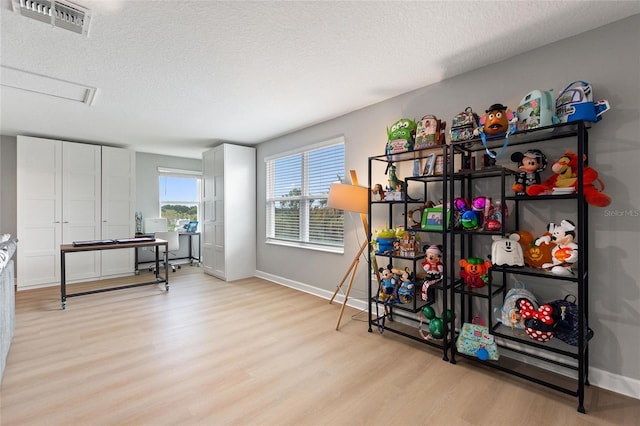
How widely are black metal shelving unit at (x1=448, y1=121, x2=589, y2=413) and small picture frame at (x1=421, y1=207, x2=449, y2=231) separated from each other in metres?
0.14

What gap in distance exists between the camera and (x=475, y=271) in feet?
7.56

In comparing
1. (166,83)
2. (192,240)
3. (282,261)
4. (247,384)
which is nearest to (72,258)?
(192,240)

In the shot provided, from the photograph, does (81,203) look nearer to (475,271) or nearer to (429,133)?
(429,133)

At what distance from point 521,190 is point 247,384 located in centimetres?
235

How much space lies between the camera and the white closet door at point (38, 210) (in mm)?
4438

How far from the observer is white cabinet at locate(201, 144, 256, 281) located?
16.2 ft

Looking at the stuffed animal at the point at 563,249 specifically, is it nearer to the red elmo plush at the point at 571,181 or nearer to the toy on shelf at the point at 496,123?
the red elmo plush at the point at 571,181

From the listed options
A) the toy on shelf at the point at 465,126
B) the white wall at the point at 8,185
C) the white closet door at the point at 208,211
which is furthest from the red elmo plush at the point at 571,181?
the white wall at the point at 8,185

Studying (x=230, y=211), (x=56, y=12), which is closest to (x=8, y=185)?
(x=230, y=211)

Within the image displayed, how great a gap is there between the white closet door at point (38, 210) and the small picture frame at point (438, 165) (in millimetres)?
5632

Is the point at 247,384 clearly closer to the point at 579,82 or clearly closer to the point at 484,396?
the point at 484,396

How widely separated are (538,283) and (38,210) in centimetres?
652

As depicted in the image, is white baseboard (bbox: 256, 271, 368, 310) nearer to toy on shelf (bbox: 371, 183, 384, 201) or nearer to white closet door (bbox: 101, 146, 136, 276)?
toy on shelf (bbox: 371, 183, 384, 201)

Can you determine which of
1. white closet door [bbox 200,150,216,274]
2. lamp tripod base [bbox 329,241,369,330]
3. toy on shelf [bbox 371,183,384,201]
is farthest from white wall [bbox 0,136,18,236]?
toy on shelf [bbox 371,183,384,201]
